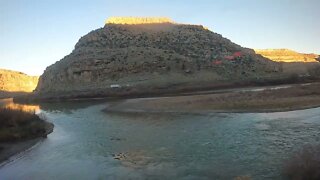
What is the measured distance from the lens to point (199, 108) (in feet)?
151

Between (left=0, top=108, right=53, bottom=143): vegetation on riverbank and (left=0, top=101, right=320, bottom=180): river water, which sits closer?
(left=0, top=101, right=320, bottom=180): river water

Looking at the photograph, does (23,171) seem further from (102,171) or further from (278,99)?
(278,99)

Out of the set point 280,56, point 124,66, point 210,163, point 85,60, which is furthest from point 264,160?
point 280,56

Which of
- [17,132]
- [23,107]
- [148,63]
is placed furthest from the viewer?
[148,63]

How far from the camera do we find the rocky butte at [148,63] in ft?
334

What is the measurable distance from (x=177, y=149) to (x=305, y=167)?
10.1 meters

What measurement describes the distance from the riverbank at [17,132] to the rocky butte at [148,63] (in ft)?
173

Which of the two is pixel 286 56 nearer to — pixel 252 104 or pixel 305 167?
pixel 252 104

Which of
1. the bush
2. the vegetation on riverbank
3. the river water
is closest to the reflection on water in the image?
the vegetation on riverbank

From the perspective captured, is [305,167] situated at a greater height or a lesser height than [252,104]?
lesser

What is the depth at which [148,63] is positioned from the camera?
11288cm

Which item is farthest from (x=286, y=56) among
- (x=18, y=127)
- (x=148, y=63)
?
(x=18, y=127)

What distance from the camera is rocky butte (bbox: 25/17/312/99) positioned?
102 m

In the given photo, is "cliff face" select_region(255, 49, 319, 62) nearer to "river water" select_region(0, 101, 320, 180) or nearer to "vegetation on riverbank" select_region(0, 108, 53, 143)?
"river water" select_region(0, 101, 320, 180)
